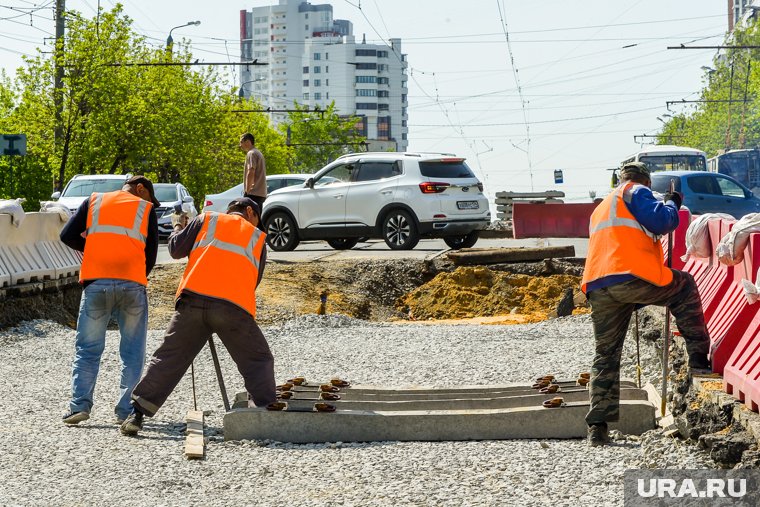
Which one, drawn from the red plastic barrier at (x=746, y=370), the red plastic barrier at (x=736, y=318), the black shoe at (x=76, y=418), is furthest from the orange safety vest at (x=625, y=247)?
the black shoe at (x=76, y=418)

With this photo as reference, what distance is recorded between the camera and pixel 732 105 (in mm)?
79812

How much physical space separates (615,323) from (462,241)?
1731 cm

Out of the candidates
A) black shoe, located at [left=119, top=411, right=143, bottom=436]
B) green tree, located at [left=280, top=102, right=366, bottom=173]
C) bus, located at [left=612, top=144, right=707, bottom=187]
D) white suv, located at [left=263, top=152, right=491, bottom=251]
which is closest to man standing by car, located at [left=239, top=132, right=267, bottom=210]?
white suv, located at [left=263, top=152, right=491, bottom=251]

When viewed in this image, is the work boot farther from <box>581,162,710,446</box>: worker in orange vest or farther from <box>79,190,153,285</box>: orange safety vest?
<box>79,190,153,285</box>: orange safety vest

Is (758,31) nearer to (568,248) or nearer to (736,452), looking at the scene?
(568,248)

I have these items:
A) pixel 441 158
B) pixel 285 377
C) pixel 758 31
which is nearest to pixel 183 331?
pixel 285 377

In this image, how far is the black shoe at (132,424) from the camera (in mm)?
8523

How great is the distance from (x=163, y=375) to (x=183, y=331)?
332mm

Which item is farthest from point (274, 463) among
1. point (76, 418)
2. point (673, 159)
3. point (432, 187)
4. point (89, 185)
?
point (673, 159)

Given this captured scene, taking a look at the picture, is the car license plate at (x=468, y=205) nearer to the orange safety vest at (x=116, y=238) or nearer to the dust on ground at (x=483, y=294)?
the dust on ground at (x=483, y=294)

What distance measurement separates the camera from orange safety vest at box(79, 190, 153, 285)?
30.4ft

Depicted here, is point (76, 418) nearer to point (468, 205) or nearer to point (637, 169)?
point (637, 169)

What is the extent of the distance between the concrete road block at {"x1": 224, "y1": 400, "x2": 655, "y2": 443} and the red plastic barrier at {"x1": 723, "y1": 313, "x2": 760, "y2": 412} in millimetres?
1059

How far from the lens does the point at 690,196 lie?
31.9 meters
